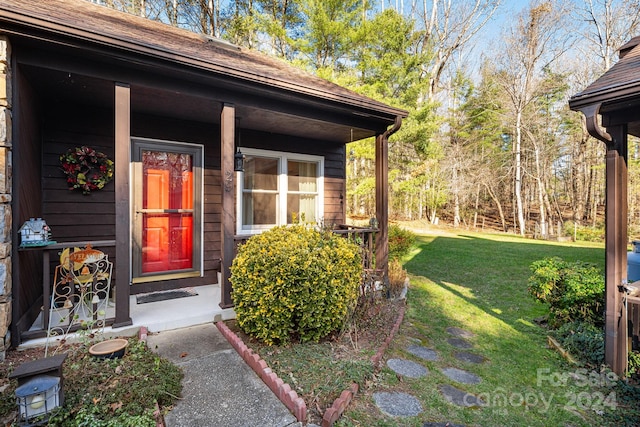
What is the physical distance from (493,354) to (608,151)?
7.37ft

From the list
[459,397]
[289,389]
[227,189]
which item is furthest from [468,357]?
[227,189]

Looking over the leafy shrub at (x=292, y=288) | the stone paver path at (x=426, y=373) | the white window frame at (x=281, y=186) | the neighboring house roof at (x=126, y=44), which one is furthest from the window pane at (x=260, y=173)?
the stone paver path at (x=426, y=373)

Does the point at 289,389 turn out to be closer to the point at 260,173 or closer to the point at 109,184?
the point at 109,184

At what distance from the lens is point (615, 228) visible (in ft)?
9.42

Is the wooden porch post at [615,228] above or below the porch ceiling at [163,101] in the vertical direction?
below

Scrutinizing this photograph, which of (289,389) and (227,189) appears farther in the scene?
(227,189)

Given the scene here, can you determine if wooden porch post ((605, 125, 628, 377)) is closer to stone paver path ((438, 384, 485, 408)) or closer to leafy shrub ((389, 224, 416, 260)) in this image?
stone paver path ((438, 384, 485, 408))

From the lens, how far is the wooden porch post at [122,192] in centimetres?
283

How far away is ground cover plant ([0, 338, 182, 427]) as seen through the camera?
1.80 m

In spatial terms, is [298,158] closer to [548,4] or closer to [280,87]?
[280,87]

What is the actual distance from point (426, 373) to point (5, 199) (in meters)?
3.73

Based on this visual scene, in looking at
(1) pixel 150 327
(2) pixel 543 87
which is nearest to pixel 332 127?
(1) pixel 150 327

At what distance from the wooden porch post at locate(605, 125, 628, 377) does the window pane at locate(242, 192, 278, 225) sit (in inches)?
172

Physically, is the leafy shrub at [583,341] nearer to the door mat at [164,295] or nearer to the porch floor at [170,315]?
the porch floor at [170,315]
